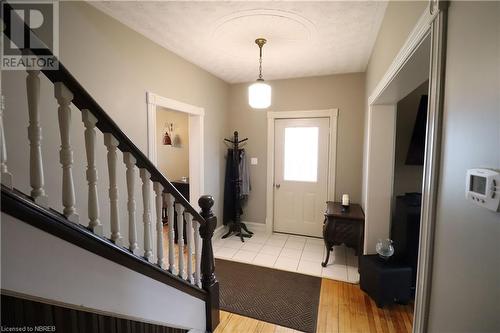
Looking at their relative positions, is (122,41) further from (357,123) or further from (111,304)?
(357,123)

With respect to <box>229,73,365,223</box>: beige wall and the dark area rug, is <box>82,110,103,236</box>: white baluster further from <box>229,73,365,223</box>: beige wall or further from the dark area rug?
<box>229,73,365,223</box>: beige wall

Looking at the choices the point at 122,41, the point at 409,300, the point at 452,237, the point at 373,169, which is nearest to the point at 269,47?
the point at 122,41

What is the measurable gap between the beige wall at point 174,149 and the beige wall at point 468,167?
445cm

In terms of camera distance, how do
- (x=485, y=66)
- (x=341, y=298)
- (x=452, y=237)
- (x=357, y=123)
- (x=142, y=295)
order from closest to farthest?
(x=485, y=66), (x=452, y=237), (x=142, y=295), (x=341, y=298), (x=357, y=123)

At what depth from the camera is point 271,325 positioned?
6.33 feet

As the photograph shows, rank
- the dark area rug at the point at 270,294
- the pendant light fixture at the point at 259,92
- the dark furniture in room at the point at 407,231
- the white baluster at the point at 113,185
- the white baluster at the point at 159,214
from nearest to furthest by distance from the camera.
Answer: the white baluster at the point at 113,185 → the white baluster at the point at 159,214 → the dark area rug at the point at 270,294 → the dark furniture in room at the point at 407,231 → the pendant light fixture at the point at 259,92

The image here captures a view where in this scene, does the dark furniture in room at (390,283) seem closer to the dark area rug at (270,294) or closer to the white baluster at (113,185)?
the dark area rug at (270,294)

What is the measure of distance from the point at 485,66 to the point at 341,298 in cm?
229

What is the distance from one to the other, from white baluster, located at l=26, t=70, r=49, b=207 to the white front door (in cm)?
330

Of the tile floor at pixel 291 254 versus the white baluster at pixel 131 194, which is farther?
the tile floor at pixel 291 254

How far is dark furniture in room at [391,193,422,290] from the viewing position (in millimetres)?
2232

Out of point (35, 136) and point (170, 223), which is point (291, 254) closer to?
point (170, 223)

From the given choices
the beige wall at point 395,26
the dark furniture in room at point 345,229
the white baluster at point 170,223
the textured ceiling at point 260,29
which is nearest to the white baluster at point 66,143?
the white baluster at point 170,223

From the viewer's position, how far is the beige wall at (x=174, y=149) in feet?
15.7
